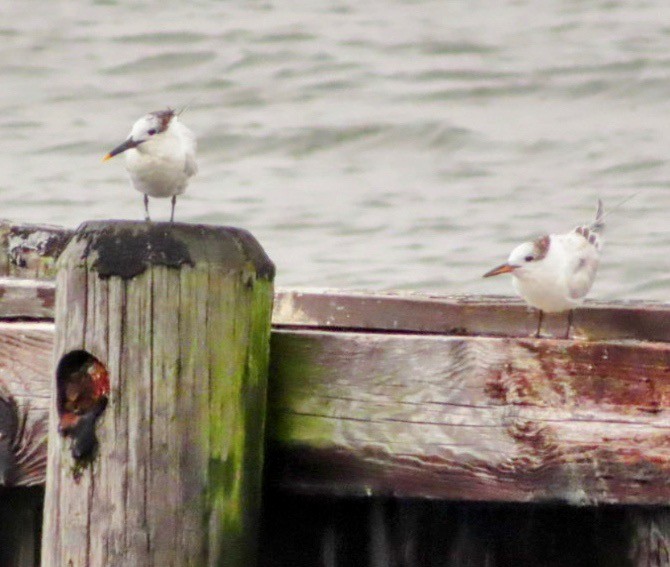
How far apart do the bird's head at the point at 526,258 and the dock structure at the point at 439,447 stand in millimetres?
1381

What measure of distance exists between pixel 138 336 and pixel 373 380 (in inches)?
20.2

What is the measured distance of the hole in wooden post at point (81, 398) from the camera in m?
3.19

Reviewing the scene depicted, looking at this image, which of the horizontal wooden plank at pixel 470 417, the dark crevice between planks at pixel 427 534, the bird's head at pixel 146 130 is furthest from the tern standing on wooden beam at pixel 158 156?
the horizontal wooden plank at pixel 470 417

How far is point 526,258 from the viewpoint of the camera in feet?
15.9

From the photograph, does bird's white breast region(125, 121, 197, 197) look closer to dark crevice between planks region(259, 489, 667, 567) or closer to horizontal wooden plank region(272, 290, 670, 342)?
horizontal wooden plank region(272, 290, 670, 342)

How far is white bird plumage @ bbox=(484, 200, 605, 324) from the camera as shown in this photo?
4539mm

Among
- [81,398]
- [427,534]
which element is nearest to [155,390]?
[81,398]

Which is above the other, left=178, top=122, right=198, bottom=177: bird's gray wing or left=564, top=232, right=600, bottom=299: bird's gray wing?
left=178, top=122, right=198, bottom=177: bird's gray wing

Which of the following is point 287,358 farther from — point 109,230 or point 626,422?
point 626,422

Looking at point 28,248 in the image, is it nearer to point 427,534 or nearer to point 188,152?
point 188,152

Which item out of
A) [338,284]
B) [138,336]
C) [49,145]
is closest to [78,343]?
[138,336]

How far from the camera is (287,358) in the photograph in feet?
11.0

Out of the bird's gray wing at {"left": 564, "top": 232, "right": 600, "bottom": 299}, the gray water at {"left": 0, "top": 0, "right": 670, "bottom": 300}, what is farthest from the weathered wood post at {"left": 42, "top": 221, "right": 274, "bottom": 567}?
the gray water at {"left": 0, "top": 0, "right": 670, "bottom": 300}

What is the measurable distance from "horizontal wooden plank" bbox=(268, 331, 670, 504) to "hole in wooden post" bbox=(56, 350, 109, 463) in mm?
397
